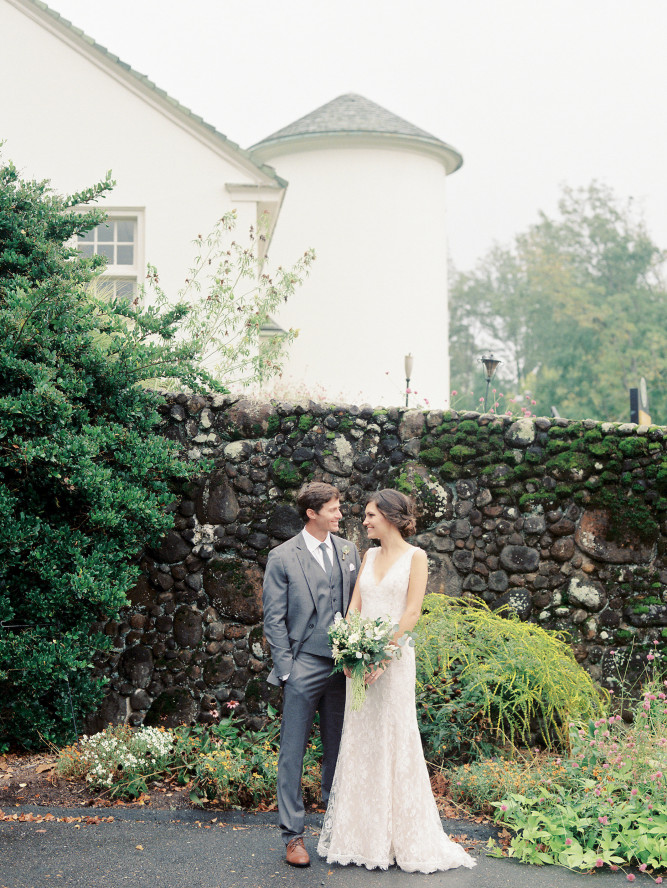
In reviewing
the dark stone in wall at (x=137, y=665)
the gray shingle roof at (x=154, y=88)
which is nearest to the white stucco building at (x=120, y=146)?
the gray shingle roof at (x=154, y=88)

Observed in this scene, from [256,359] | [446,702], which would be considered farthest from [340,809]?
[256,359]

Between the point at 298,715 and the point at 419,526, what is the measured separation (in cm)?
290

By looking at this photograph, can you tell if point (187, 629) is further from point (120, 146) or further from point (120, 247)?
point (120, 146)

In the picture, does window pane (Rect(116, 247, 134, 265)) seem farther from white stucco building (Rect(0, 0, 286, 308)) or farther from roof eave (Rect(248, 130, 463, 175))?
roof eave (Rect(248, 130, 463, 175))

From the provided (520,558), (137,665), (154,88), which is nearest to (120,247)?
(154,88)

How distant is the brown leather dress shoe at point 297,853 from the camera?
5.01 m

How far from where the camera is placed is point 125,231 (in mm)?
13555

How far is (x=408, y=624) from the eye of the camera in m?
5.20

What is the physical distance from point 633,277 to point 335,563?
44.2 metres

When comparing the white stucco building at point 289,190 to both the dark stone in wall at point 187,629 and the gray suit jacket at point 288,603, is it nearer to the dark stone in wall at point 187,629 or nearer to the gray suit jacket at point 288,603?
the dark stone in wall at point 187,629

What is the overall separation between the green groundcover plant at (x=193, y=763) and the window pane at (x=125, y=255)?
323 inches

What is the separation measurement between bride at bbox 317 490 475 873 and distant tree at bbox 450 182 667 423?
3699 cm

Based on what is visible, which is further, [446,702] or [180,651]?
[180,651]

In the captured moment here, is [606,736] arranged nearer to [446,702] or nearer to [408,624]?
[446,702]
